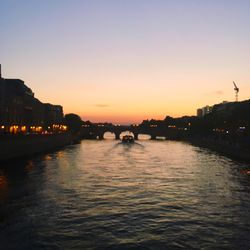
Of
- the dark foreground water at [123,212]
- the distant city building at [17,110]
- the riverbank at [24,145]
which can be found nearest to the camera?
the dark foreground water at [123,212]

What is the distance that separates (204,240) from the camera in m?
25.8

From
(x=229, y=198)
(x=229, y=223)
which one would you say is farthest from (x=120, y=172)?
(x=229, y=223)

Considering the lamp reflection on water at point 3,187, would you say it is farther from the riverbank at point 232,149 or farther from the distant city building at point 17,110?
the distant city building at point 17,110

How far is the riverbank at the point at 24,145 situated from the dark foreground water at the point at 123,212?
1942 cm

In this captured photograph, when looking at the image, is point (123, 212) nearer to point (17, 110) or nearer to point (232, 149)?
point (232, 149)

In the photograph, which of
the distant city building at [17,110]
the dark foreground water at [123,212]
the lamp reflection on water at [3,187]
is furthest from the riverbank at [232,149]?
the distant city building at [17,110]

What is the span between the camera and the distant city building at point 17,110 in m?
114

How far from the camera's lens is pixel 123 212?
108 feet

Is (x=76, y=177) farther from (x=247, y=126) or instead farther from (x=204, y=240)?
(x=247, y=126)

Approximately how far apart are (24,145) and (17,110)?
43.4 meters

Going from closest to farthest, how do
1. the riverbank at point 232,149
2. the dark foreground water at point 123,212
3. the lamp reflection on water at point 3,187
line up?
1. the dark foreground water at point 123,212
2. the lamp reflection on water at point 3,187
3. the riverbank at point 232,149

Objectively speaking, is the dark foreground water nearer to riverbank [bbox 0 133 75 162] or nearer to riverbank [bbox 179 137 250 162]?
riverbank [bbox 0 133 75 162]

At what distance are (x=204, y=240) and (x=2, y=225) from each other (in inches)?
539

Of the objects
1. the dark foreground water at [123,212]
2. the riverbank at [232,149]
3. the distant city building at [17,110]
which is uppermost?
the distant city building at [17,110]
